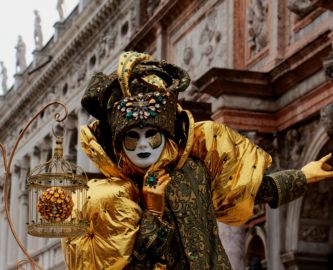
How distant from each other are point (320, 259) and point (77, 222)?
1173cm

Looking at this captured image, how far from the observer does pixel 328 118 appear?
553 inches

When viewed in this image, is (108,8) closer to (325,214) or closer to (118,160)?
(325,214)

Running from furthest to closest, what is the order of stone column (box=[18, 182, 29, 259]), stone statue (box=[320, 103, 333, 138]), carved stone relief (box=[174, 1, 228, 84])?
stone column (box=[18, 182, 29, 259]) → carved stone relief (box=[174, 1, 228, 84]) → stone statue (box=[320, 103, 333, 138])

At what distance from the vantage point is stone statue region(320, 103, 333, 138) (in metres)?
14.0

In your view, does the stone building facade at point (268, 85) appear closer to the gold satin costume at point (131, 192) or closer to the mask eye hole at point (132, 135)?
the gold satin costume at point (131, 192)

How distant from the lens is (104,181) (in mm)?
5105

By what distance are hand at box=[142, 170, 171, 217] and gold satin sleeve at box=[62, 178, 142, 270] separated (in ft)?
0.24

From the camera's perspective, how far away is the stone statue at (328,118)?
1401 cm

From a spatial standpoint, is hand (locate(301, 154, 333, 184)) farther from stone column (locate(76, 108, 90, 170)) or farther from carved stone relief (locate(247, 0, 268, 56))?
stone column (locate(76, 108, 90, 170))

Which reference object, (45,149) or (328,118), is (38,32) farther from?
(328,118)

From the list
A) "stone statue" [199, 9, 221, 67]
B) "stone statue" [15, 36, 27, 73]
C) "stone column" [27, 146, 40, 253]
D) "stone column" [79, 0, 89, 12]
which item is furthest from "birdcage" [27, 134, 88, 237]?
"stone statue" [15, 36, 27, 73]

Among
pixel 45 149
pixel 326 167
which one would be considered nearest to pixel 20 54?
pixel 45 149

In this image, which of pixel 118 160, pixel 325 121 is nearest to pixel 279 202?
pixel 118 160

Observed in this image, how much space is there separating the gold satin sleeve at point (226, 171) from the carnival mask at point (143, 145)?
0.63 ft
